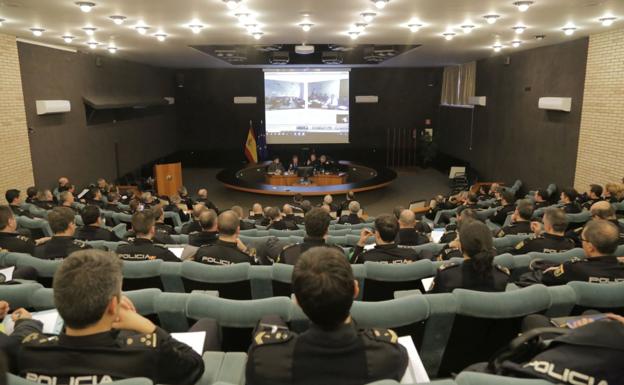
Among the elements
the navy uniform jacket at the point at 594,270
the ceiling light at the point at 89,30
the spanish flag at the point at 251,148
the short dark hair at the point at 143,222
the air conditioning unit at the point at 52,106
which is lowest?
the spanish flag at the point at 251,148

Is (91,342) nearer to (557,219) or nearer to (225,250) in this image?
(225,250)

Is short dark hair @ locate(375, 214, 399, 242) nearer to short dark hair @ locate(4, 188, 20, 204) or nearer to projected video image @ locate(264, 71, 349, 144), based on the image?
short dark hair @ locate(4, 188, 20, 204)

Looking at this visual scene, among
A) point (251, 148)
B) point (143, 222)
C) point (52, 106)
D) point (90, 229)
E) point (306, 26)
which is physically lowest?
point (251, 148)

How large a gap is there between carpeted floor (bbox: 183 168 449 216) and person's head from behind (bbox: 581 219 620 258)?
320 inches

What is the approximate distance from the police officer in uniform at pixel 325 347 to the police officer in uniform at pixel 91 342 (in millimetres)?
376

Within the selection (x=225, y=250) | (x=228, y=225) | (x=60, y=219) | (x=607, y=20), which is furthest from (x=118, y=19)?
(x=607, y=20)

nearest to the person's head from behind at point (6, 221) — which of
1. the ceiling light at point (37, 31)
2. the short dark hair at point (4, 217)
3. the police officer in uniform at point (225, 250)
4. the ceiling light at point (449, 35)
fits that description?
the short dark hair at point (4, 217)

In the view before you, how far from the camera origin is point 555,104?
1035 centimetres

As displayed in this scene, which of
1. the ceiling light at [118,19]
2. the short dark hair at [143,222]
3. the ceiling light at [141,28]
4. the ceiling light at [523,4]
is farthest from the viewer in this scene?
the ceiling light at [141,28]

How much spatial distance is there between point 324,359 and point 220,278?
187 centimetres

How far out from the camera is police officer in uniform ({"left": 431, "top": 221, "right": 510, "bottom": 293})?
3.08 m

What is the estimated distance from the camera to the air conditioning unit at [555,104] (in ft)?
32.9

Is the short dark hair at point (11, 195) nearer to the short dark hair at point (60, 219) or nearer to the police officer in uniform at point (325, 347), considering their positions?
the short dark hair at point (60, 219)

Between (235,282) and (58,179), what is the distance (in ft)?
28.7
